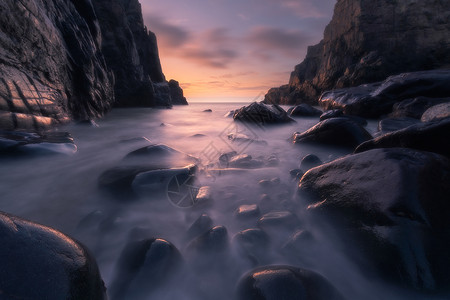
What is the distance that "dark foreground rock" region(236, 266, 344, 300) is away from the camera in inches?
35.9

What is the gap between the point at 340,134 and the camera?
3.24 meters

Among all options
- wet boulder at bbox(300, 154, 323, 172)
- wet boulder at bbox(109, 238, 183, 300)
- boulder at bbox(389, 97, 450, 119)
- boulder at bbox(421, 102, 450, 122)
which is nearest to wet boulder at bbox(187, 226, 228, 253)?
wet boulder at bbox(109, 238, 183, 300)

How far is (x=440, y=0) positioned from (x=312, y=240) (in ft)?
96.3

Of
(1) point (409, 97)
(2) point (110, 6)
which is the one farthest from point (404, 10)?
(2) point (110, 6)

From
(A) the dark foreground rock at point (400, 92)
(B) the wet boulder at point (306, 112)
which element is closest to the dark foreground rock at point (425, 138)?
(A) the dark foreground rock at point (400, 92)

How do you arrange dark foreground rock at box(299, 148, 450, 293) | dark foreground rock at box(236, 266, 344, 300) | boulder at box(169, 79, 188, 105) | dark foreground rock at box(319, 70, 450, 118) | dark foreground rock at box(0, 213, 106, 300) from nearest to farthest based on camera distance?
dark foreground rock at box(0, 213, 106, 300) → dark foreground rock at box(236, 266, 344, 300) → dark foreground rock at box(299, 148, 450, 293) → dark foreground rock at box(319, 70, 450, 118) → boulder at box(169, 79, 188, 105)

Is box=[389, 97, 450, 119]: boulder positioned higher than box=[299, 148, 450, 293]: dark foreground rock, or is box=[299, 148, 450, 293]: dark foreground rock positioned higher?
box=[389, 97, 450, 119]: boulder

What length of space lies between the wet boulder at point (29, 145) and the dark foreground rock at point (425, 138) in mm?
3856

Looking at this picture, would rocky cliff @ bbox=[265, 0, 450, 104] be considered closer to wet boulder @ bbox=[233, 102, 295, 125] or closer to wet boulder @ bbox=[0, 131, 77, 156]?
wet boulder @ bbox=[233, 102, 295, 125]

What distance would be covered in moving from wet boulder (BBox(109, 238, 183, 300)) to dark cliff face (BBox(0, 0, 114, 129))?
354 centimetres

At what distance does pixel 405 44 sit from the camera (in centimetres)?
1911

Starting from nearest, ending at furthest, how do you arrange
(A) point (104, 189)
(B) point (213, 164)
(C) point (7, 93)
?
(A) point (104, 189), (B) point (213, 164), (C) point (7, 93)

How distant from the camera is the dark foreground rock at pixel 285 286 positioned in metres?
0.91

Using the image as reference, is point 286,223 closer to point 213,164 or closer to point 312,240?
point 312,240
